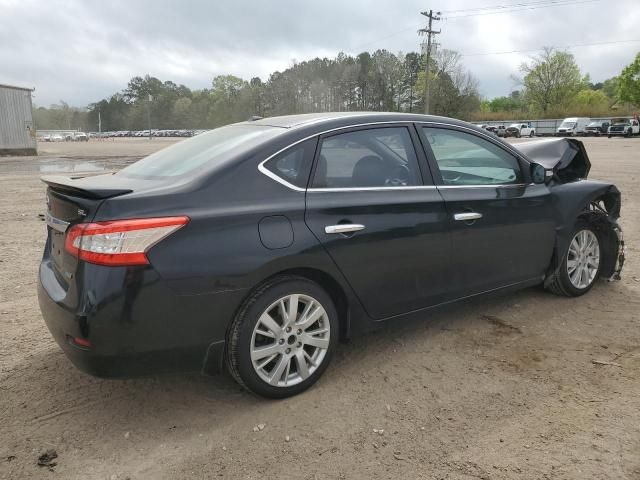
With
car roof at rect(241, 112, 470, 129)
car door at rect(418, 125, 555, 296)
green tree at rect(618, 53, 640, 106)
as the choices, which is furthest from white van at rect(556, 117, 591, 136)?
car roof at rect(241, 112, 470, 129)

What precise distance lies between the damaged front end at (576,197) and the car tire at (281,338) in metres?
2.34

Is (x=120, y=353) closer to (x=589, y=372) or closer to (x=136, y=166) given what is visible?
(x=136, y=166)

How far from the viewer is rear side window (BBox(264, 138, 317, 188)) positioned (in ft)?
9.70

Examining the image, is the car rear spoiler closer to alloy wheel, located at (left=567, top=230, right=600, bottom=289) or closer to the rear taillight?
the rear taillight

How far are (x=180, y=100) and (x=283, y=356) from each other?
141 metres

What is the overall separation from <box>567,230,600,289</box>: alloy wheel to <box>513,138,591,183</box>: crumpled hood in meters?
0.55

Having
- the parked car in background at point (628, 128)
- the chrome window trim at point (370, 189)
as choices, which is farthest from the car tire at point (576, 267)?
the parked car in background at point (628, 128)

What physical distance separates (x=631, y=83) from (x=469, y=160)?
8046cm

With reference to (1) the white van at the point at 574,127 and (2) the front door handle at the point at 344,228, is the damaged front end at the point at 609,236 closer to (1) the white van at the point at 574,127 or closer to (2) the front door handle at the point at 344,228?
(2) the front door handle at the point at 344,228

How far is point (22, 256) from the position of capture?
6.08 meters

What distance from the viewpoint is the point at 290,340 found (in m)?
2.94

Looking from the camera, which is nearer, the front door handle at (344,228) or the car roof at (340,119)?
the front door handle at (344,228)

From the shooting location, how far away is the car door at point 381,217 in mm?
3057

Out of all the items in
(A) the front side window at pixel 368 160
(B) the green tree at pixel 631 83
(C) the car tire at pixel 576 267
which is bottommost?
(C) the car tire at pixel 576 267
